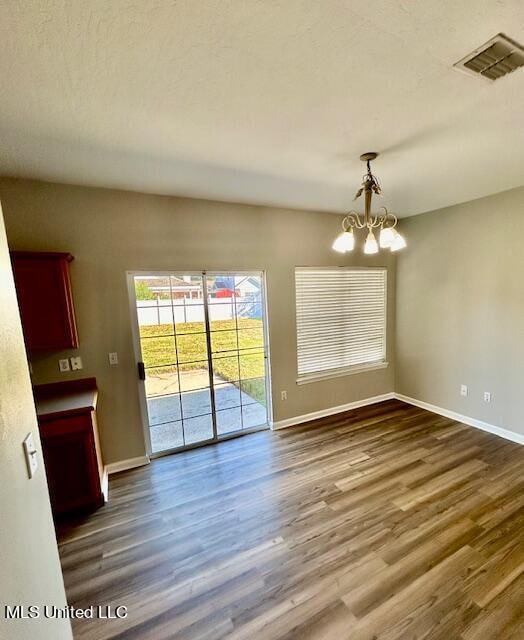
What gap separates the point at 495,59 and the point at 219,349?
295 centimetres

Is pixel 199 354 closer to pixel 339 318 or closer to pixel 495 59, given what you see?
pixel 339 318

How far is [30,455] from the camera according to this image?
1057mm

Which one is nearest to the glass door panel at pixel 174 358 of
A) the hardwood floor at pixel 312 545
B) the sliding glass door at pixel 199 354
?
the sliding glass door at pixel 199 354

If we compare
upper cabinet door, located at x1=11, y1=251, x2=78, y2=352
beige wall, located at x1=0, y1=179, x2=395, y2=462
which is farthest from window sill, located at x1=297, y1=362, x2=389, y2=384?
upper cabinet door, located at x1=11, y1=251, x2=78, y2=352

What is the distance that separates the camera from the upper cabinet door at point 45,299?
226cm

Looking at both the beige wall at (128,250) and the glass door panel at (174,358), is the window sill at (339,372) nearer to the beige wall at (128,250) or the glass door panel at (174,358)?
the beige wall at (128,250)

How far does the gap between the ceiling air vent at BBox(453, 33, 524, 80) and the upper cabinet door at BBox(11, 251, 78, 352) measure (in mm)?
2810

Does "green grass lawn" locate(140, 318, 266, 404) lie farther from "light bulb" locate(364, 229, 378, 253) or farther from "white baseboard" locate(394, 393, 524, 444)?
"white baseboard" locate(394, 393, 524, 444)

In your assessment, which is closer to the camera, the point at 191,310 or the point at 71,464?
the point at 71,464

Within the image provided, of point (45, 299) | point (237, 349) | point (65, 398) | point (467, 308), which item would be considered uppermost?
point (45, 299)

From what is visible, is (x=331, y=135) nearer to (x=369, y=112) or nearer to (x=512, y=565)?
(x=369, y=112)

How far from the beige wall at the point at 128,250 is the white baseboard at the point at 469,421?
6.11 ft

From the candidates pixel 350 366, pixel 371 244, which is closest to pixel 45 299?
pixel 371 244

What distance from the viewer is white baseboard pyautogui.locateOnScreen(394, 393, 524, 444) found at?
10.5ft
